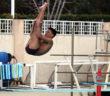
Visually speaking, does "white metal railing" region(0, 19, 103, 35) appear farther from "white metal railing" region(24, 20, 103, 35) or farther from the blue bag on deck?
the blue bag on deck

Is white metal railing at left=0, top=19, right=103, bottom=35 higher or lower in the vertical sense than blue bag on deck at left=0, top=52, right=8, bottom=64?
higher

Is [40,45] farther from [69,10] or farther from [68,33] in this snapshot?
[69,10]

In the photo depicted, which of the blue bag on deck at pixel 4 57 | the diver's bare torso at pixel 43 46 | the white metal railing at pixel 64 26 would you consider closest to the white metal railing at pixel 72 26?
the white metal railing at pixel 64 26

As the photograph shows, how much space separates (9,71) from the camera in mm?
15391

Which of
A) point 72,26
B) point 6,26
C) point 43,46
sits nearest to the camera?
point 43,46

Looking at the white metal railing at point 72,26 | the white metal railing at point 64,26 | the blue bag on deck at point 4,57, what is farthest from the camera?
the white metal railing at point 72,26

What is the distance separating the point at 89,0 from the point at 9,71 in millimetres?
18604

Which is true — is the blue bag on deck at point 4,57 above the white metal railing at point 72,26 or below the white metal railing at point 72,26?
below

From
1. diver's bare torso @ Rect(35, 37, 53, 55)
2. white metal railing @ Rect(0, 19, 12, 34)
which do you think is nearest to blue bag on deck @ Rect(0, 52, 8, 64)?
white metal railing @ Rect(0, 19, 12, 34)

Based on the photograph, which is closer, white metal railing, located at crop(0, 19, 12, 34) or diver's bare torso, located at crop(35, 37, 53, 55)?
diver's bare torso, located at crop(35, 37, 53, 55)

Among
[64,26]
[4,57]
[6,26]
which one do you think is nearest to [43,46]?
[4,57]

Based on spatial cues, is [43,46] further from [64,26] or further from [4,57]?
[64,26]

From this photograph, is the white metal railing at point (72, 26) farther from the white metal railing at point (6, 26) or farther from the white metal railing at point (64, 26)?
the white metal railing at point (6, 26)

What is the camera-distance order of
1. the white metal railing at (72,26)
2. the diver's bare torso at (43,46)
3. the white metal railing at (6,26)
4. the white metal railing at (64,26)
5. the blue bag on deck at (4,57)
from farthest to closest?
the white metal railing at (72,26) → the white metal railing at (64,26) → the white metal railing at (6,26) → the blue bag on deck at (4,57) → the diver's bare torso at (43,46)
